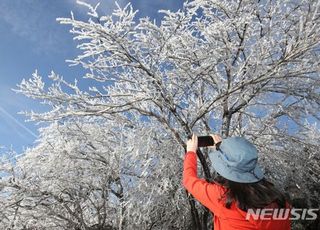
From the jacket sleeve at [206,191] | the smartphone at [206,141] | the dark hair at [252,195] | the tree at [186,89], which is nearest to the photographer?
the dark hair at [252,195]

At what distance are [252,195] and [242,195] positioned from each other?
57 mm

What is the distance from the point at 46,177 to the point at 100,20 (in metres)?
3.78

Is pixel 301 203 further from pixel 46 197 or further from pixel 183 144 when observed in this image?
pixel 46 197

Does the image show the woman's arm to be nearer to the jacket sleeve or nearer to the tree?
the jacket sleeve

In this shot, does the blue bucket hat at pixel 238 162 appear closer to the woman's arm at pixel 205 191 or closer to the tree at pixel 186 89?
the woman's arm at pixel 205 191

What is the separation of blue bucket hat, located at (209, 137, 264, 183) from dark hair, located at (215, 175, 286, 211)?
0.12ft

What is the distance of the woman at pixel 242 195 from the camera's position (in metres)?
2.20

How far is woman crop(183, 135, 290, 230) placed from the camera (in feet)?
7.23

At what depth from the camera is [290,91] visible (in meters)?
8.25

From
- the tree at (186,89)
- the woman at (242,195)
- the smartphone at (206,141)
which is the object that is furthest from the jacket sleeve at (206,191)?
the tree at (186,89)

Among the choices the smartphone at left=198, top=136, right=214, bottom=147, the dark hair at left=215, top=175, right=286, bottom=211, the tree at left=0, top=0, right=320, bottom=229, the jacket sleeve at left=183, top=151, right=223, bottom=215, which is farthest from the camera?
the tree at left=0, top=0, right=320, bottom=229

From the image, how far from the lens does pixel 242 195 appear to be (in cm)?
223

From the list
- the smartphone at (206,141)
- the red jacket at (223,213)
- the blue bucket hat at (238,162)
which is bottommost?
the red jacket at (223,213)

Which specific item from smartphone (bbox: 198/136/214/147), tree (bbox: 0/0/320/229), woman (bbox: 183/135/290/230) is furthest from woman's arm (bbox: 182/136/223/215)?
tree (bbox: 0/0/320/229)
